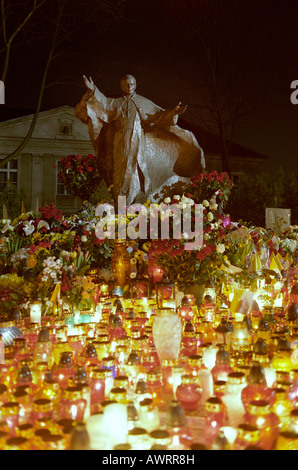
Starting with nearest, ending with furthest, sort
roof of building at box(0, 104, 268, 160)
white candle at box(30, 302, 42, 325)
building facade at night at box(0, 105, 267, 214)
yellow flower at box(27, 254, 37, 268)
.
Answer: white candle at box(30, 302, 42, 325), yellow flower at box(27, 254, 37, 268), building facade at night at box(0, 105, 267, 214), roof of building at box(0, 104, 268, 160)

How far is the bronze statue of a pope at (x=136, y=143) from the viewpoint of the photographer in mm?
7270

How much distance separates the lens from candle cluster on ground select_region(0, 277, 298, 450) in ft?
Result: 6.61

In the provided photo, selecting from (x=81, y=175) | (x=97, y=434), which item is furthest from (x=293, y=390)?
(x=81, y=175)

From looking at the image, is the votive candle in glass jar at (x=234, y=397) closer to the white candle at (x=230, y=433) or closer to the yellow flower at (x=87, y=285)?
the white candle at (x=230, y=433)

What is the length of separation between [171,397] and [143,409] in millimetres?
567

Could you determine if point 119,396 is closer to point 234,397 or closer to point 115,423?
point 115,423

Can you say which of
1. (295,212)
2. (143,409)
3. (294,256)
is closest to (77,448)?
(143,409)

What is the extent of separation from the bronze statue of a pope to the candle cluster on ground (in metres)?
3.77

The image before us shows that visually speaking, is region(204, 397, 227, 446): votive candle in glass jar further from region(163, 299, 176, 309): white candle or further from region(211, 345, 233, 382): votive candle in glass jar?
region(163, 299, 176, 309): white candle

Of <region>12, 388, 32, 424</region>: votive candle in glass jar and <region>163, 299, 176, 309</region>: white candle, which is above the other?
<region>163, 299, 176, 309</region>: white candle

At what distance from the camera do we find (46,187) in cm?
2330

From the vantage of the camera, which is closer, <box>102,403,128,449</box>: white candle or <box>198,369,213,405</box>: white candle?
<box>102,403,128,449</box>: white candle

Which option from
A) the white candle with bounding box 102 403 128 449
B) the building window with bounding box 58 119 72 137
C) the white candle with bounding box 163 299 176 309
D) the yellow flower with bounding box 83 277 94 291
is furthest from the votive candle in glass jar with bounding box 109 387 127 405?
the building window with bounding box 58 119 72 137

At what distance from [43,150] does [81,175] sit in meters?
16.2
